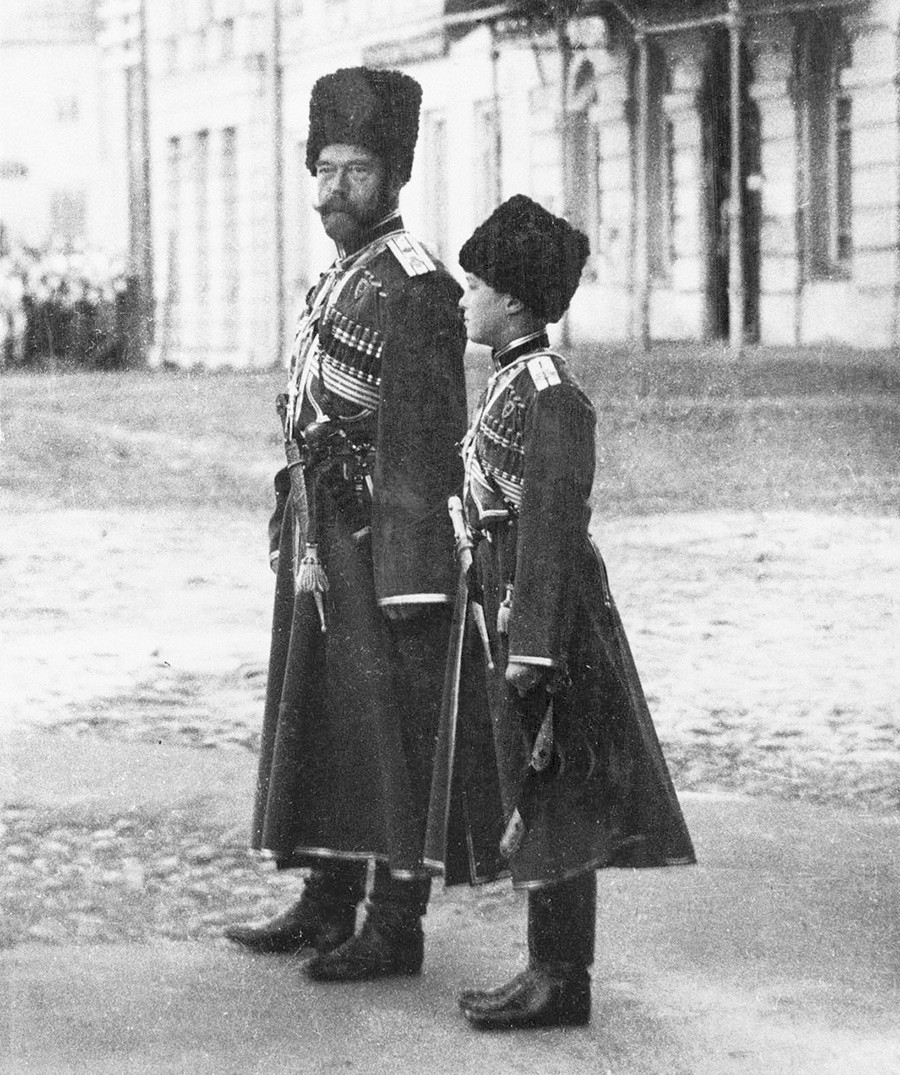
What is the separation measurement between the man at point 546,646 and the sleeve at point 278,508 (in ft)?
1.78

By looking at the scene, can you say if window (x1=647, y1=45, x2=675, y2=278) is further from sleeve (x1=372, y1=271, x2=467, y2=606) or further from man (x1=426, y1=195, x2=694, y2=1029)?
man (x1=426, y1=195, x2=694, y2=1029)

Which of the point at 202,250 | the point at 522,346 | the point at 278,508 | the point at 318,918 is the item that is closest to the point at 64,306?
the point at 202,250

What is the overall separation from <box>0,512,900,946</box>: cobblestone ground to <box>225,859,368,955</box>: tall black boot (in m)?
0.22

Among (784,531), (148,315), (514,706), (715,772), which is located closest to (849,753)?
(715,772)

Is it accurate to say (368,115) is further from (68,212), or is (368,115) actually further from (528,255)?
(68,212)

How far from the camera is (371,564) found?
14.3 feet

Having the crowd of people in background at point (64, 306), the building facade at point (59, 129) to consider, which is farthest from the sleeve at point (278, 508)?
the crowd of people in background at point (64, 306)

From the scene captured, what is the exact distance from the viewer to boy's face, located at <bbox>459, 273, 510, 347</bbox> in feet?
13.1

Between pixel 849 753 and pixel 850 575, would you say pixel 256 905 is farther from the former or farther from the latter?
pixel 850 575

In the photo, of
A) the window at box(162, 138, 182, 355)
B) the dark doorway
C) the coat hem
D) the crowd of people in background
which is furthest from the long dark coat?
the dark doorway

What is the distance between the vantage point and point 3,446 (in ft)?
42.2

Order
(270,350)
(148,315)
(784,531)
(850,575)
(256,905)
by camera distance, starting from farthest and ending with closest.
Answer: (270,350) < (148,315) < (784,531) < (850,575) < (256,905)

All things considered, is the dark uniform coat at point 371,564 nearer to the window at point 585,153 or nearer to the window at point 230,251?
the window at point 230,251

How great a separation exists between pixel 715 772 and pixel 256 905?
1.84m
